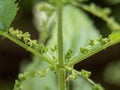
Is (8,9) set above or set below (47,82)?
above

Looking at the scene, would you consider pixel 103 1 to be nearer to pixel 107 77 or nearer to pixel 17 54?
pixel 107 77

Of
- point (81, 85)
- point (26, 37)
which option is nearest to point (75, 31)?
point (81, 85)

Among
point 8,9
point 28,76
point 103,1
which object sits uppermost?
point 103,1

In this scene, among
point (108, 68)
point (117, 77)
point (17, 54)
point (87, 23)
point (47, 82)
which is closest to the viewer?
point (47, 82)

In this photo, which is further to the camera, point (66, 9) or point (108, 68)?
point (108, 68)

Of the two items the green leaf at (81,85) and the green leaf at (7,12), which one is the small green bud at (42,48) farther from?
the green leaf at (81,85)

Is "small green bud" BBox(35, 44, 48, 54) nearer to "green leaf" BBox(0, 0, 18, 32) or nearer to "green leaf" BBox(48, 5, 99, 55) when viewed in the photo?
"green leaf" BBox(0, 0, 18, 32)

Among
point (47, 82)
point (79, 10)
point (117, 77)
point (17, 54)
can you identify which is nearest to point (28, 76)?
point (47, 82)

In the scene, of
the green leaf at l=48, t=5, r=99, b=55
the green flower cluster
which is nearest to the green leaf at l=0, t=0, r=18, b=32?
the green flower cluster

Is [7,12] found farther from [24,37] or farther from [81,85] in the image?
[81,85]
